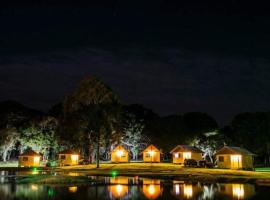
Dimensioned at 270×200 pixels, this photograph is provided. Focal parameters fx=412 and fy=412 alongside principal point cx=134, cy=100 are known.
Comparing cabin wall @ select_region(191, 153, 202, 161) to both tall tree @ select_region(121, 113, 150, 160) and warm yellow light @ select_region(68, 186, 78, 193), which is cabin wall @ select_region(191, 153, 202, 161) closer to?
tall tree @ select_region(121, 113, 150, 160)

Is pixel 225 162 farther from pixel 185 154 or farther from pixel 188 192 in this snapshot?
pixel 188 192

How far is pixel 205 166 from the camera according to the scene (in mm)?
75688

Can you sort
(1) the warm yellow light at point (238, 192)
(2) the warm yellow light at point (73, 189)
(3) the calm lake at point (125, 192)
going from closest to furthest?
(3) the calm lake at point (125, 192)
(1) the warm yellow light at point (238, 192)
(2) the warm yellow light at point (73, 189)

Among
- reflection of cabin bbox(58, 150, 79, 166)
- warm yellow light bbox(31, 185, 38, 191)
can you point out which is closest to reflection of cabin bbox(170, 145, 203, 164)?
reflection of cabin bbox(58, 150, 79, 166)

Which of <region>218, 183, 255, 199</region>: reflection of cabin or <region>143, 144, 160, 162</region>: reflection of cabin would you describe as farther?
<region>143, 144, 160, 162</region>: reflection of cabin

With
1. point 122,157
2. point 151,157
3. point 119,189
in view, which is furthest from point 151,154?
point 119,189

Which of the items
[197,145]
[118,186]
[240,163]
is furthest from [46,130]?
[118,186]

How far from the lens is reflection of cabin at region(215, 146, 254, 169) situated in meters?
74.7

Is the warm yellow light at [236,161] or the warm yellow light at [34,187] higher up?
the warm yellow light at [236,161]

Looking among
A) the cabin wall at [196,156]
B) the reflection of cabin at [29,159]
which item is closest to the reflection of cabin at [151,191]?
the cabin wall at [196,156]

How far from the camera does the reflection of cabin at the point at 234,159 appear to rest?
2940 inches

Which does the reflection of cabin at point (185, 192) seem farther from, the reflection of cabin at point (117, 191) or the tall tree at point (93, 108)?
the tall tree at point (93, 108)

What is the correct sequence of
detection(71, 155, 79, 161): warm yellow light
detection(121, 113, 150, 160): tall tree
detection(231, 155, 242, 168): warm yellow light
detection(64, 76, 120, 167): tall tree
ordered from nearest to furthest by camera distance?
detection(231, 155, 242, 168): warm yellow light, detection(64, 76, 120, 167): tall tree, detection(71, 155, 79, 161): warm yellow light, detection(121, 113, 150, 160): tall tree

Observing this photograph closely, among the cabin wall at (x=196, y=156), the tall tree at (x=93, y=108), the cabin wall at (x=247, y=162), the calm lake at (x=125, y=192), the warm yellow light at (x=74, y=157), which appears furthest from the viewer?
the warm yellow light at (x=74, y=157)
